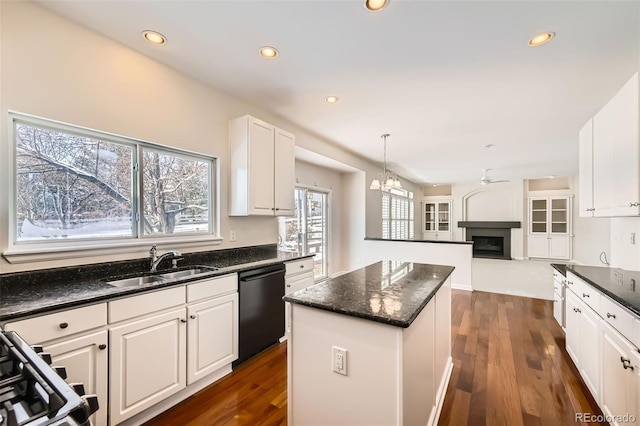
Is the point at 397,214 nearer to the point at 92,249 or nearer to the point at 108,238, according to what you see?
the point at 108,238

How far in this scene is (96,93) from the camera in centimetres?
204

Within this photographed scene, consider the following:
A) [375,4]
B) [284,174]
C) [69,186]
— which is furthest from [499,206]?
[69,186]

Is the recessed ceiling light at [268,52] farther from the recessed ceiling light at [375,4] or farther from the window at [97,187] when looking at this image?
the window at [97,187]

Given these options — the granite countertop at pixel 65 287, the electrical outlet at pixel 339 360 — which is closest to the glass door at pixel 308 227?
the granite countertop at pixel 65 287

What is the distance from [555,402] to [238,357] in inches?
100

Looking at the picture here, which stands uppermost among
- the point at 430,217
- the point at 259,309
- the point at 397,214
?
the point at 397,214

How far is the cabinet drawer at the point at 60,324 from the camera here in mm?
1341

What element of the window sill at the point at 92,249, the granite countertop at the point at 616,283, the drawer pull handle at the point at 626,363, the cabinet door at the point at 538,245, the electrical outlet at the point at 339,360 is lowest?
the cabinet door at the point at 538,245

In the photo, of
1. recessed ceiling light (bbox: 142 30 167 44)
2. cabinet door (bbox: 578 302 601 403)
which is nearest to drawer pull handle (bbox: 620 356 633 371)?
cabinet door (bbox: 578 302 601 403)

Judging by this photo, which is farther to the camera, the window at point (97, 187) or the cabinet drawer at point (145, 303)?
the window at point (97, 187)

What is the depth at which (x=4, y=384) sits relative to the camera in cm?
81

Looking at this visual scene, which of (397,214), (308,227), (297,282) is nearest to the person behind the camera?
(297,282)

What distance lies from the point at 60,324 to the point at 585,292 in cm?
355

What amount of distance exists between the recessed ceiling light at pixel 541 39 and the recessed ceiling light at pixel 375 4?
1.20m
